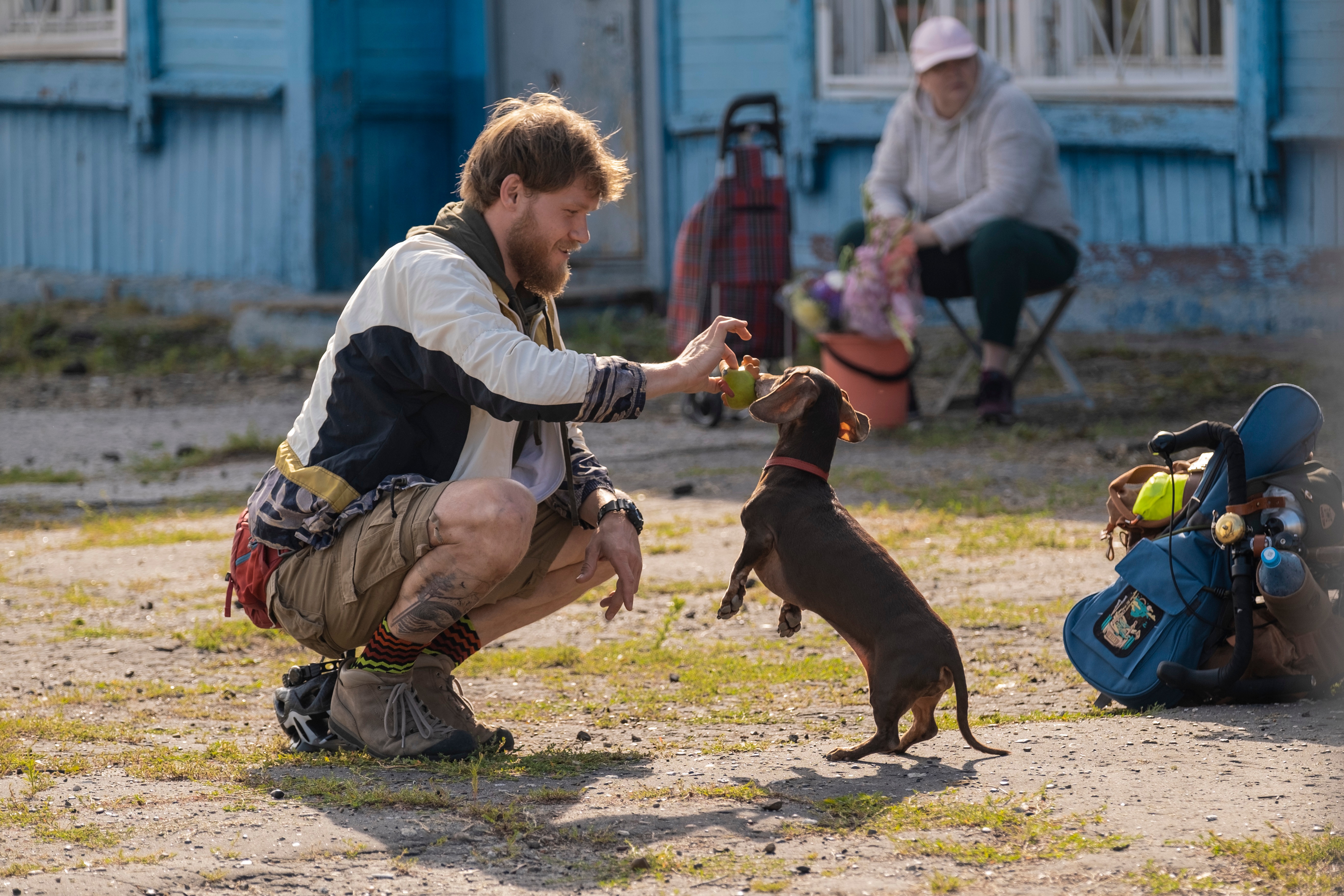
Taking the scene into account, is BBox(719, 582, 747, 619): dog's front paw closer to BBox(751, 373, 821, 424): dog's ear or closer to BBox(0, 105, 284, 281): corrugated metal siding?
BBox(751, 373, 821, 424): dog's ear

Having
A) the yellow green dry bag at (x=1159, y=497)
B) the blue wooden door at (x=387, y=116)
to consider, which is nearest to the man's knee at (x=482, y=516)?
the yellow green dry bag at (x=1159, y=497)

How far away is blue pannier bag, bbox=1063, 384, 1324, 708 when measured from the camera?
362 cm

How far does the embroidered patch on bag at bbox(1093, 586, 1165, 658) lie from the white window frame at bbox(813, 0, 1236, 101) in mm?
5559

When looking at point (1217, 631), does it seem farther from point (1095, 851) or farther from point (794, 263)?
point (794, 263)

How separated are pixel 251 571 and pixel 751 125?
5.24 meters

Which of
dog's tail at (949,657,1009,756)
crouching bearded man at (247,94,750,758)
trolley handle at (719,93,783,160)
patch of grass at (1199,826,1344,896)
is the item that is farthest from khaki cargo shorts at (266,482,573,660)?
trolley handle at (719,93,783,160)

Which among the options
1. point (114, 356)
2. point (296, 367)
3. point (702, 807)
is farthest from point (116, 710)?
point (114, 356)

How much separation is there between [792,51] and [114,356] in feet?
16.4

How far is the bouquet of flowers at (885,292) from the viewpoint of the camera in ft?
23.8

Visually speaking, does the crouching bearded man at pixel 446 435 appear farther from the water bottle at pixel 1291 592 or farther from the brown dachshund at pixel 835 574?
the water bottle at pixel 1291 592

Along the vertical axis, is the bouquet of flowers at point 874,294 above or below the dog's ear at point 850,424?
above

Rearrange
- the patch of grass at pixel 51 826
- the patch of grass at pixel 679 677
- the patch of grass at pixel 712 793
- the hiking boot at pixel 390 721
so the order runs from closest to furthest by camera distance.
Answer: the patch of grass at pixel 51 826 < the patch of grass at pixel 712 793 < the hiking boot at pixel 390 721 < the patch of grass at pixel 679 677

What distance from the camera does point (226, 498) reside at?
6.81 m

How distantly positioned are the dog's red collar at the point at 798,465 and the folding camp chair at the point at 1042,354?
4.21 metres
